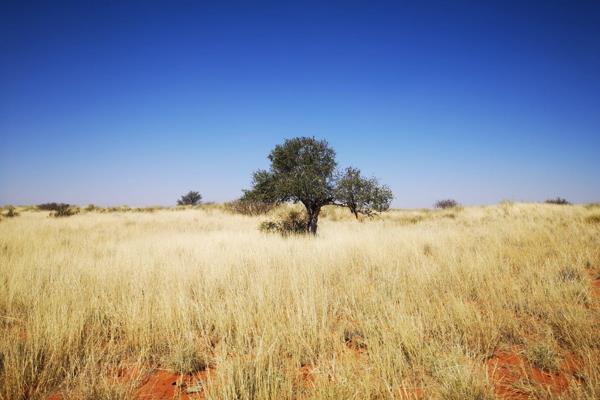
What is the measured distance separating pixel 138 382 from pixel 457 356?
353 centimetres

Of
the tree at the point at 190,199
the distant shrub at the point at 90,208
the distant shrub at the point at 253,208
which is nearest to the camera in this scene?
the distant shrub at the point at 253,208

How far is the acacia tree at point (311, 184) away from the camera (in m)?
13.5

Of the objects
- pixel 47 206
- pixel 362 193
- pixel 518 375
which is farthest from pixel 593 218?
pixel 47 206

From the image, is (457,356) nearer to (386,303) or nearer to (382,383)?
(382,383)

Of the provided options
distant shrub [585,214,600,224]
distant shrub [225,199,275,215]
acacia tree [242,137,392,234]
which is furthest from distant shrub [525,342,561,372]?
distant shrub [225,199,275,215]

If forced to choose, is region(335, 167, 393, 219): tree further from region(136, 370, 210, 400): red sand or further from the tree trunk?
region(136, 370, 210, 400): red sand

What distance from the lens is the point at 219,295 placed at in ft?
19.4

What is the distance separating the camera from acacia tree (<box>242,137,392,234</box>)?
13.5 m

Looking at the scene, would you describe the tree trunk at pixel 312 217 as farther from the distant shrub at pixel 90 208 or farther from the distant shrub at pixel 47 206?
the distant shrub at pixel 47 206

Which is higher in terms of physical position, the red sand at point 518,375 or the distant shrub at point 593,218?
the distant shrub at point 593,218

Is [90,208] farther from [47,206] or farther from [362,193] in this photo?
[362,193]

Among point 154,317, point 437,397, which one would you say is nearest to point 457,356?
point 437,397

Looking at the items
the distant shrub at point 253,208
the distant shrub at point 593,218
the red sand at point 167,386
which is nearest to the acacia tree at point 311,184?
the red sand at point 167,386

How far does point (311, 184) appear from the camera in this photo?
527 inches
